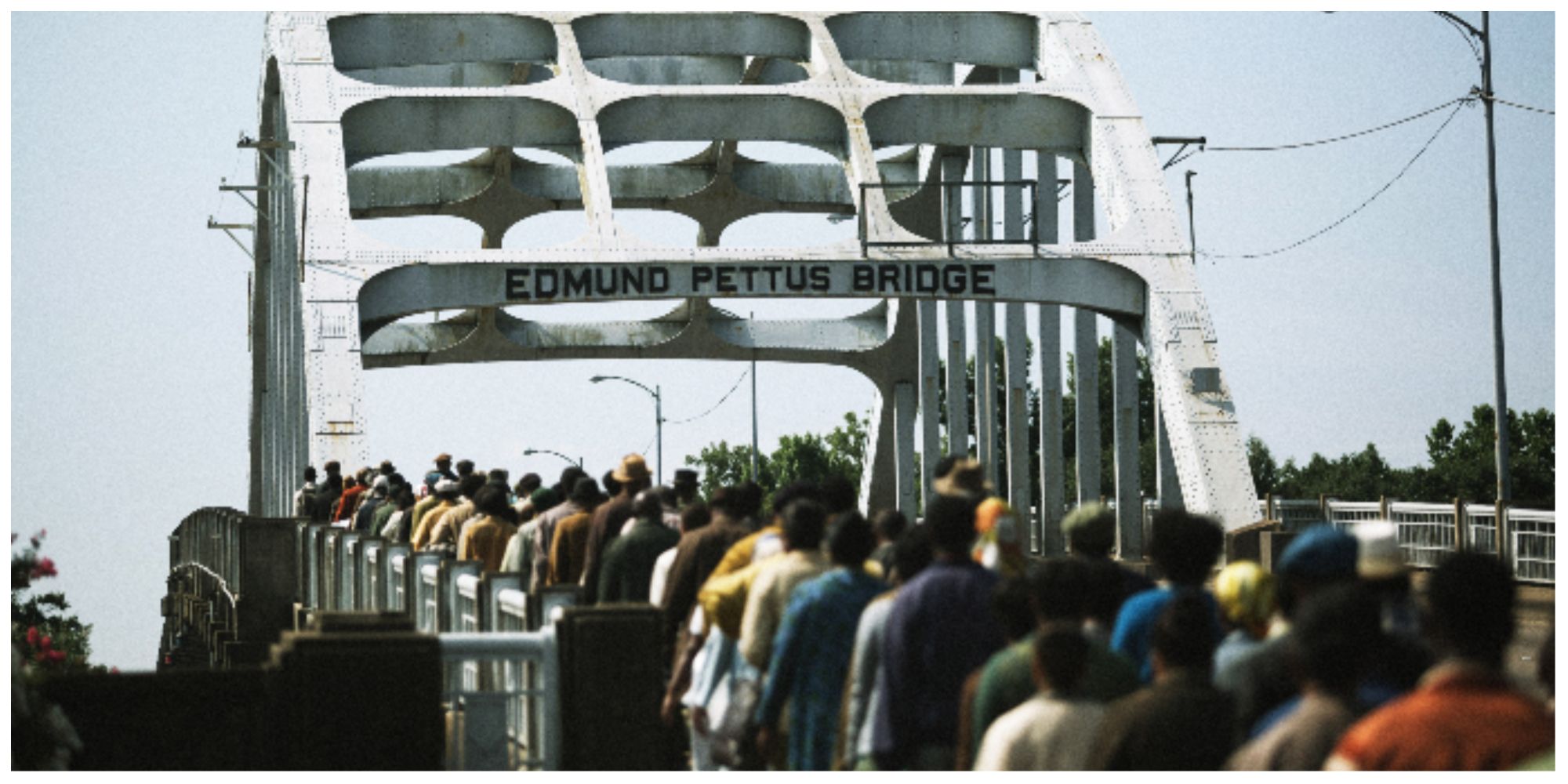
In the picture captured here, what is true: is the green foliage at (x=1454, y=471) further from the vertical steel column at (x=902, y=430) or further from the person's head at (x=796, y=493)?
the person's head at (x=796, y=493)

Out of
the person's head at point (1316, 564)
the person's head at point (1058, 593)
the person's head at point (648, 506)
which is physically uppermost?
the person's head at point (648, 506)

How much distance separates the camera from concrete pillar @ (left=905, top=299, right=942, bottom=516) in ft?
198

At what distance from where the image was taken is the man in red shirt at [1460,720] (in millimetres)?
5246

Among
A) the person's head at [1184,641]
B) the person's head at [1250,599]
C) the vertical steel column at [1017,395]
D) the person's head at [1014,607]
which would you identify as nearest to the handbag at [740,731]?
the person's head at [1014,607]

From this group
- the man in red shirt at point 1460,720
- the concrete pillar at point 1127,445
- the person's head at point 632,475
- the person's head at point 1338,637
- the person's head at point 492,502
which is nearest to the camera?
the man in red shirt at point 1460,720

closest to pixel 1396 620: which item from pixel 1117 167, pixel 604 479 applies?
pixel 604 479

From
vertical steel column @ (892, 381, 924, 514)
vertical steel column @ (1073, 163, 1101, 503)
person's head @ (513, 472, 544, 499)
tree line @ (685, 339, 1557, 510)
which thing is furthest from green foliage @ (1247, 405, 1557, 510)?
person's head @ (513, 472, 544, 499)

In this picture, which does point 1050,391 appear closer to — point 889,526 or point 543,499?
point 543,499

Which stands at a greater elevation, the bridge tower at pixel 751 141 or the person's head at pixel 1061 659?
the bridge tower at pixel 751 141

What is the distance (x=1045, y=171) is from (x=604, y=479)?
32165 mm

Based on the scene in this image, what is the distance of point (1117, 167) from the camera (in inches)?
1426

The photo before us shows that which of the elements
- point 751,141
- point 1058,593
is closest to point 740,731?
point 1058,593

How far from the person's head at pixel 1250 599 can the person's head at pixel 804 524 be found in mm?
2256

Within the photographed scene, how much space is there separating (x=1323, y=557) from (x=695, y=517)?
17.3ft
